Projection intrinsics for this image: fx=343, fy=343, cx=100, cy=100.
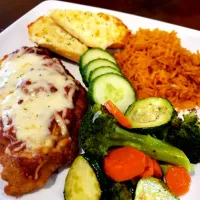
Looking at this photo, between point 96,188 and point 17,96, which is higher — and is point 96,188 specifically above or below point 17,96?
below

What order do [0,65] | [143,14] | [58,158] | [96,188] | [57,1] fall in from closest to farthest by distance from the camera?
1. [96,188]
2. [58,158]
3. [0,65]
4. [57,1]
5. [143,14]

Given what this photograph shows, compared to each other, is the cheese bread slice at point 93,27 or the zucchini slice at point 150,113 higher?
the cheese bread slice at point 93,27

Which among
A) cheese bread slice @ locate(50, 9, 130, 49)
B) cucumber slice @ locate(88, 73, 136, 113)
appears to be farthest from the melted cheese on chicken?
cheese bread slice @ locate(50, 9, 130, 49)

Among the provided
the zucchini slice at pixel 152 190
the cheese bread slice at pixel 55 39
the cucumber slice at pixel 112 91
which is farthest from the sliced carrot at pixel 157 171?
the cheese bread slice at pixel 55 39

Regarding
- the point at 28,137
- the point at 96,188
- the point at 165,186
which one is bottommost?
the point at 165,186

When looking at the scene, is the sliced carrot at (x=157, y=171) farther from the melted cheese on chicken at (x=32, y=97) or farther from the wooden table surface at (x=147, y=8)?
the wooden table surface at (x=147, y=8)

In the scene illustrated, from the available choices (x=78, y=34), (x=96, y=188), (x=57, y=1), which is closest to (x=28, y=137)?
(x=96, y=188)

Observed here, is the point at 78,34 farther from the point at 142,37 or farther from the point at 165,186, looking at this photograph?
the point at 165,186
